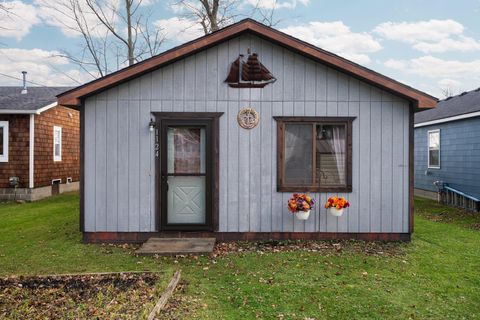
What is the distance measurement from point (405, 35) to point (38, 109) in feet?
55.5

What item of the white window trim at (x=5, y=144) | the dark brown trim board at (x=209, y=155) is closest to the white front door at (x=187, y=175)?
the dark brown trim board at (x=209, y=155)

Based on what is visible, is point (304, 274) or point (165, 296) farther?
point (304, 274)

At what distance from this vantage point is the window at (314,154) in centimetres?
645

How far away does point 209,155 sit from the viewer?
21.2ft

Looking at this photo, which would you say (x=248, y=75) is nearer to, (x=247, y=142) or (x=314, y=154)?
(x=247, y=142)

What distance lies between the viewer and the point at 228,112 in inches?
255

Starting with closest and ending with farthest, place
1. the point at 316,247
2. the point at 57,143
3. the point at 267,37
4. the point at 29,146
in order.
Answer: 1. the point at 316,247
2. the point at 267,37
3. the point at 29,146
4. the point at 57,143

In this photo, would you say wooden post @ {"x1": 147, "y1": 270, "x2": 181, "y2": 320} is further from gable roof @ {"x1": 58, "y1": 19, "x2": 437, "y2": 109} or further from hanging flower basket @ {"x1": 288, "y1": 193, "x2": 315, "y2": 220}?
gable roof @ {"x1": 58, "y1": 19, "x2": 437, "y2": 109}

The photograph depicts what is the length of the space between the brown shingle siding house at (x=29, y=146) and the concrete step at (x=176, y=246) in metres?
7.31

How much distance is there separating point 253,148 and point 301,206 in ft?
4.15

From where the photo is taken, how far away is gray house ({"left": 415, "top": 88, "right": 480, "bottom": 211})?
10695 mm

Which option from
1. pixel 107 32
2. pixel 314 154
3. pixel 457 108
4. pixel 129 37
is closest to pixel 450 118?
pixel 457 108

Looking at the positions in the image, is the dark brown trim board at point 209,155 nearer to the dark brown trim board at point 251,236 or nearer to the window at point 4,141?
the dark brown trim board at point 251,236

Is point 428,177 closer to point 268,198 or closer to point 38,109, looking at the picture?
point 268,198
